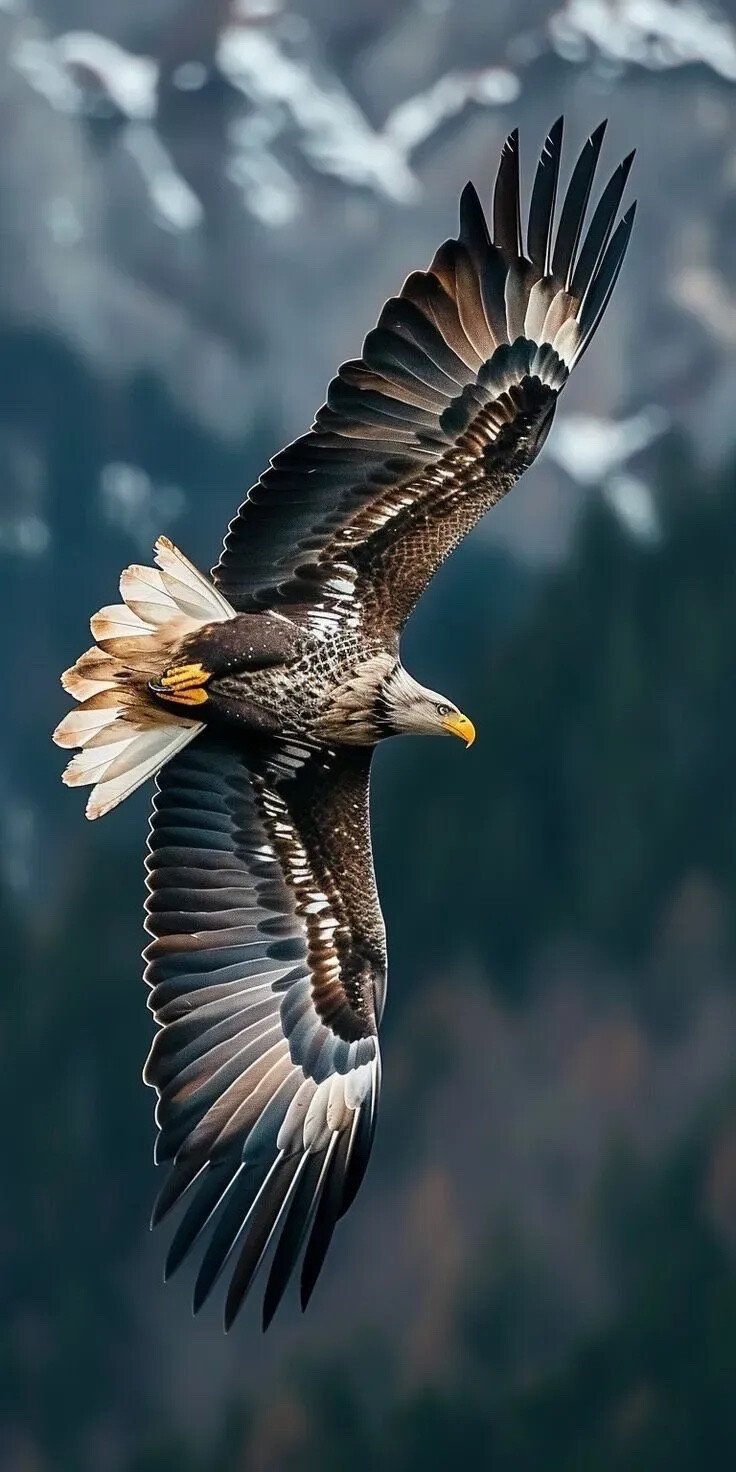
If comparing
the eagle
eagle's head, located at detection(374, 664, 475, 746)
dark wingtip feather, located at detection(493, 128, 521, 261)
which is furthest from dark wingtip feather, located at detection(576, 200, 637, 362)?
eagle's head, located at detection(374, 664, 475, 746)

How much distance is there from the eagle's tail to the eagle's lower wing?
17cm

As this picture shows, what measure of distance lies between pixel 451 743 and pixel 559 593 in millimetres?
1203

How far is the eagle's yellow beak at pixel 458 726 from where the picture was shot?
571 centimetres

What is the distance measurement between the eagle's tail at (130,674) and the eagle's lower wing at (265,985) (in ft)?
0.56

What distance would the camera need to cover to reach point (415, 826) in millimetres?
12023

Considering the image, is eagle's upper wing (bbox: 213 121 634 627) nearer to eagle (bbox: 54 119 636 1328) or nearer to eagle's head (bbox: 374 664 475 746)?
eagle (bbox: 54 119 636 1328)

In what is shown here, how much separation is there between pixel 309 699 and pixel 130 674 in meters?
0.51

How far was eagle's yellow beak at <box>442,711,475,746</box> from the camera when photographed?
5.71m

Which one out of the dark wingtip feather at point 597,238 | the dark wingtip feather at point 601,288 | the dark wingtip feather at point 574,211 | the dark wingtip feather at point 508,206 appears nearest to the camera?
the dark wingtip feather at point 508,206

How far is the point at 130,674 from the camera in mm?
5656

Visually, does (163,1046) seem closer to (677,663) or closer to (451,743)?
(451,743)

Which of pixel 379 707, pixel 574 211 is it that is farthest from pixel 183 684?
pixel 574 211

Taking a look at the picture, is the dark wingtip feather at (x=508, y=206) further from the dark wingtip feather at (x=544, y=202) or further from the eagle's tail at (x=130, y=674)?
the eagle's tail at (x=130, y=674)

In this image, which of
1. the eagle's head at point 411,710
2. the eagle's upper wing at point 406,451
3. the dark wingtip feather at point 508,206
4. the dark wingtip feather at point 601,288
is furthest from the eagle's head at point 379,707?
the dark wingtip feather at point 508,206
